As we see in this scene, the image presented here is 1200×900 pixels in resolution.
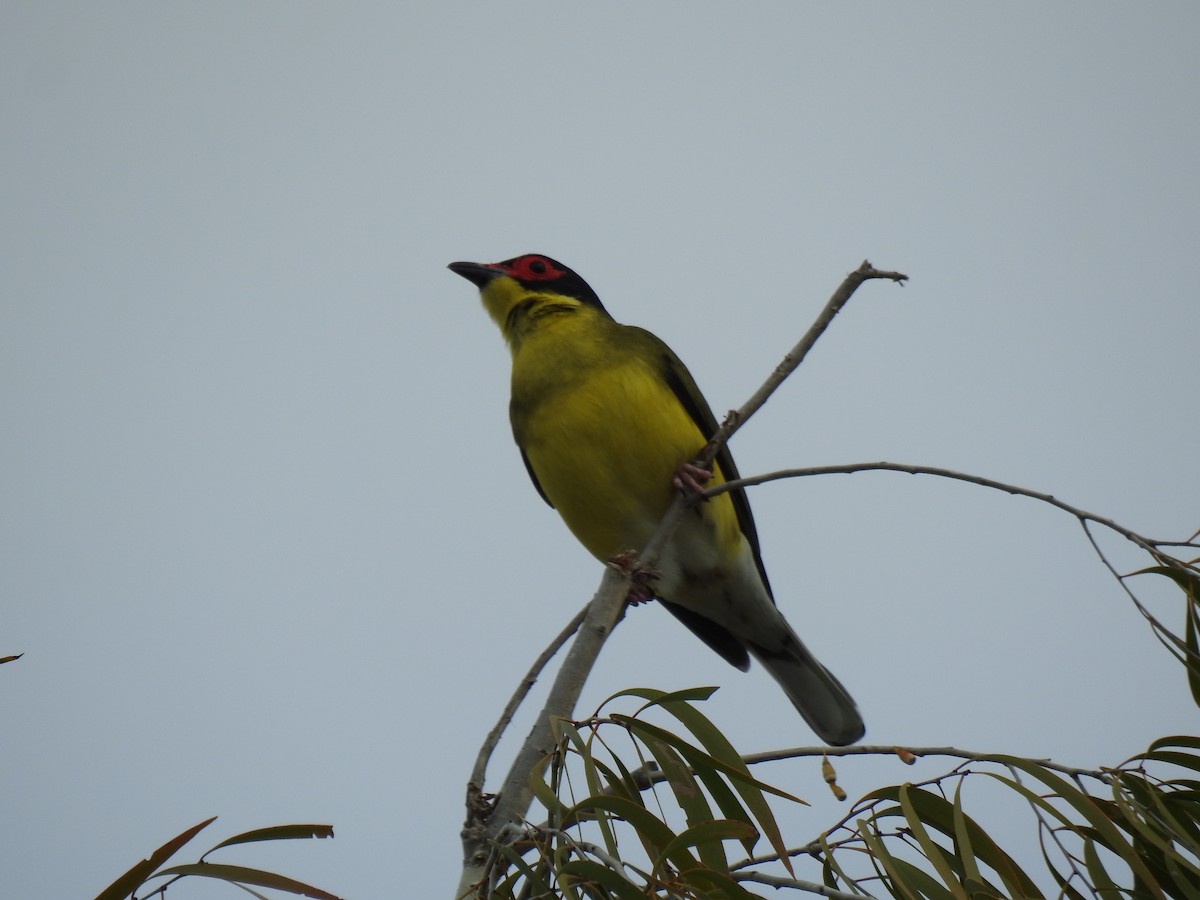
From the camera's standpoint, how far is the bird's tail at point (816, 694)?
534cm

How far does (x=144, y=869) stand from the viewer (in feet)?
7.15

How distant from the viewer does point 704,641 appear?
5789 millimetres

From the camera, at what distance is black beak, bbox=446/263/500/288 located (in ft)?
19.1

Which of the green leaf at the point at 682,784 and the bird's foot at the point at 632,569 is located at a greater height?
the bird's foot at the point at 632,569

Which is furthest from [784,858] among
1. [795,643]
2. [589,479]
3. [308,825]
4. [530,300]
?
[530,300]

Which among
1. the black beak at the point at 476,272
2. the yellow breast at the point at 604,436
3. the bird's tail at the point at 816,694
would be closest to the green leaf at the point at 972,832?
the yellow breast at the point at 604,436

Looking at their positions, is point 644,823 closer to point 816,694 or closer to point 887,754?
point 887,754

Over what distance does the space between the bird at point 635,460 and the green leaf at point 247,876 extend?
2.14 m

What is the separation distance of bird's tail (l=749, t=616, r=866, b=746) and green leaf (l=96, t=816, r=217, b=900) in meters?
3.65

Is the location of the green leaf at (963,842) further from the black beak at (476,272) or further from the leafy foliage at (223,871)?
the black beak at (476,272)

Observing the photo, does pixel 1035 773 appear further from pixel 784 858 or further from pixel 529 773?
pixel 529 773

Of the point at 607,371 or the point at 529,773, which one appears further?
the point at 607,371

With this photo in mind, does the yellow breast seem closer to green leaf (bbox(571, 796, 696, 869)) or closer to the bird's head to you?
the bird's head

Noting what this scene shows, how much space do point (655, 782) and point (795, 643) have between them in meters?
2.90
